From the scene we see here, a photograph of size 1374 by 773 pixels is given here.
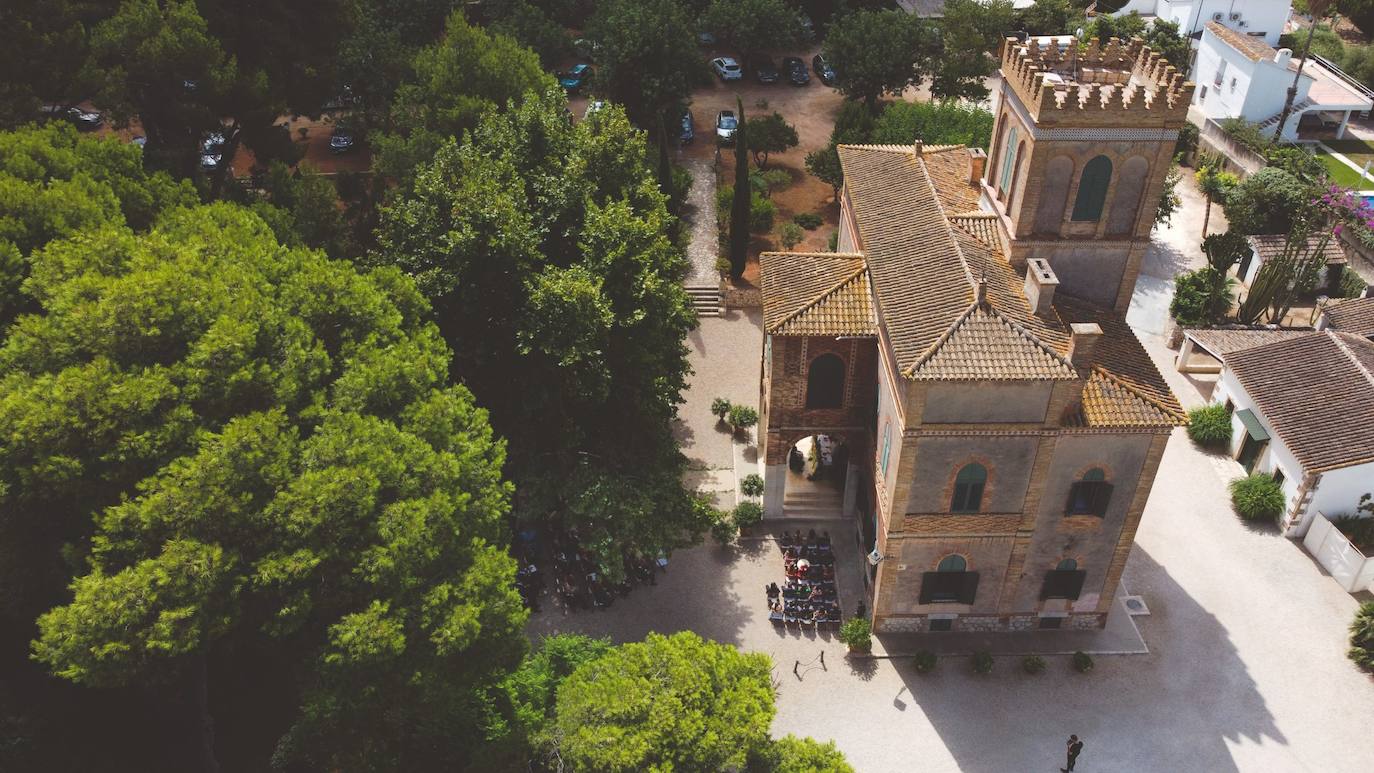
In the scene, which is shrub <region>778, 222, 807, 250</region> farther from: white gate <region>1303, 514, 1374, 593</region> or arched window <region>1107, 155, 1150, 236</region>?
white gate <region>1303, 514, 1374, 593</region>

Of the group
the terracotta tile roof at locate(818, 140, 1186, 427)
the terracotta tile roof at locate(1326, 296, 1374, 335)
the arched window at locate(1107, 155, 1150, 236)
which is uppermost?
the arched window at locate(1107, 155, 1150, 236)

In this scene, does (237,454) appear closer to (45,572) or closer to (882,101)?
(45,572)

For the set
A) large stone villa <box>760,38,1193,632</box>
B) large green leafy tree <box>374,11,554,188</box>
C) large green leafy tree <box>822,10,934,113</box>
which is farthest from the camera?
large green leafy tree <box>822,10,934,113</box>

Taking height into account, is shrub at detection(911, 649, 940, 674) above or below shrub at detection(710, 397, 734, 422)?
below

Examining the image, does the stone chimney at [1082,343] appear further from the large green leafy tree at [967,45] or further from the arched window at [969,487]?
the large green leafy tree at [967,45]

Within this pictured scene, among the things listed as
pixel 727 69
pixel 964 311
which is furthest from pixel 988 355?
pixel 727 69

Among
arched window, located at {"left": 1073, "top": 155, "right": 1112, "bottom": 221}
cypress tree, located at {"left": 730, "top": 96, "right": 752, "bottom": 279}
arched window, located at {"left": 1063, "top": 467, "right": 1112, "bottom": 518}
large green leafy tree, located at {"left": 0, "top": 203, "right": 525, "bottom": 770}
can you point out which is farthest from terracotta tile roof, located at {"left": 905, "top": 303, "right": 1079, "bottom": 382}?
cypress tree, located at {"left": 730, "top": 96, "right": 752, "bottom": 279}

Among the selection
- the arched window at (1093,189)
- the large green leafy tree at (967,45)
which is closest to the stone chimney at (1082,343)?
the arched window at (1093,189)

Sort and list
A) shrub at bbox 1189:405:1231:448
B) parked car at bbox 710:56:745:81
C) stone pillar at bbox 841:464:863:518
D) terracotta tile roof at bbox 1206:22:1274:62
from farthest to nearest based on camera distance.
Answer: parked car at bbox 710:56:745:81, terracotta tile roof at bbox 1206:22:1274:62, shrub at bbox 1189:405:1231:448, stone pillar at bbox 841:464:863:518

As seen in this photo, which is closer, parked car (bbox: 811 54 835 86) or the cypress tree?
the cypress tree
